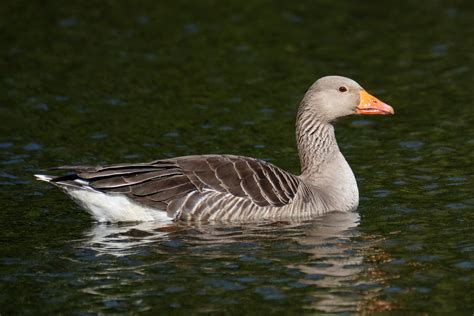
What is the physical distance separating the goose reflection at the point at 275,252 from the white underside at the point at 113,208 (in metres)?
0.13

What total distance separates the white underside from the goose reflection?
13 centimetres

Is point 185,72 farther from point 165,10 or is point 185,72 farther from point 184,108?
point 165,10

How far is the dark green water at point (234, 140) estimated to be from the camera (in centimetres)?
1031

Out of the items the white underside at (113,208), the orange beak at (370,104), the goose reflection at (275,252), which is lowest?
the goose reflection at (275,252)

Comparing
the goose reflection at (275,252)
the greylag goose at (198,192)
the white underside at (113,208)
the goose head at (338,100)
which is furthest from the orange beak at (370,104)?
the white underside at (113,208)

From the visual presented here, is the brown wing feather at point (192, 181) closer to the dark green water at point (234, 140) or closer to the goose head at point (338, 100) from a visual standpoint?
the dark green water at point (234, 140)

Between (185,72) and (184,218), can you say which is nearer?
(184,218)

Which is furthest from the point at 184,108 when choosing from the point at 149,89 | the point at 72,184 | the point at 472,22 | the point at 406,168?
the point at 472,22

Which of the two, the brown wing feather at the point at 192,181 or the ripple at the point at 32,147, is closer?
the brown wing feather at the point at 192,181

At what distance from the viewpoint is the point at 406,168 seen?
15.1m

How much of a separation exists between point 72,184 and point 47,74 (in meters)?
8.33

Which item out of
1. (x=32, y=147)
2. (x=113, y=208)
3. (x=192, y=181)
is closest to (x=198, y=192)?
(x=192, y=181)

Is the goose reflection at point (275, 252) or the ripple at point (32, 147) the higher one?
the ripple at point (32, 147)

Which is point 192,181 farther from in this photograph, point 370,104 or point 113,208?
point 370,104
